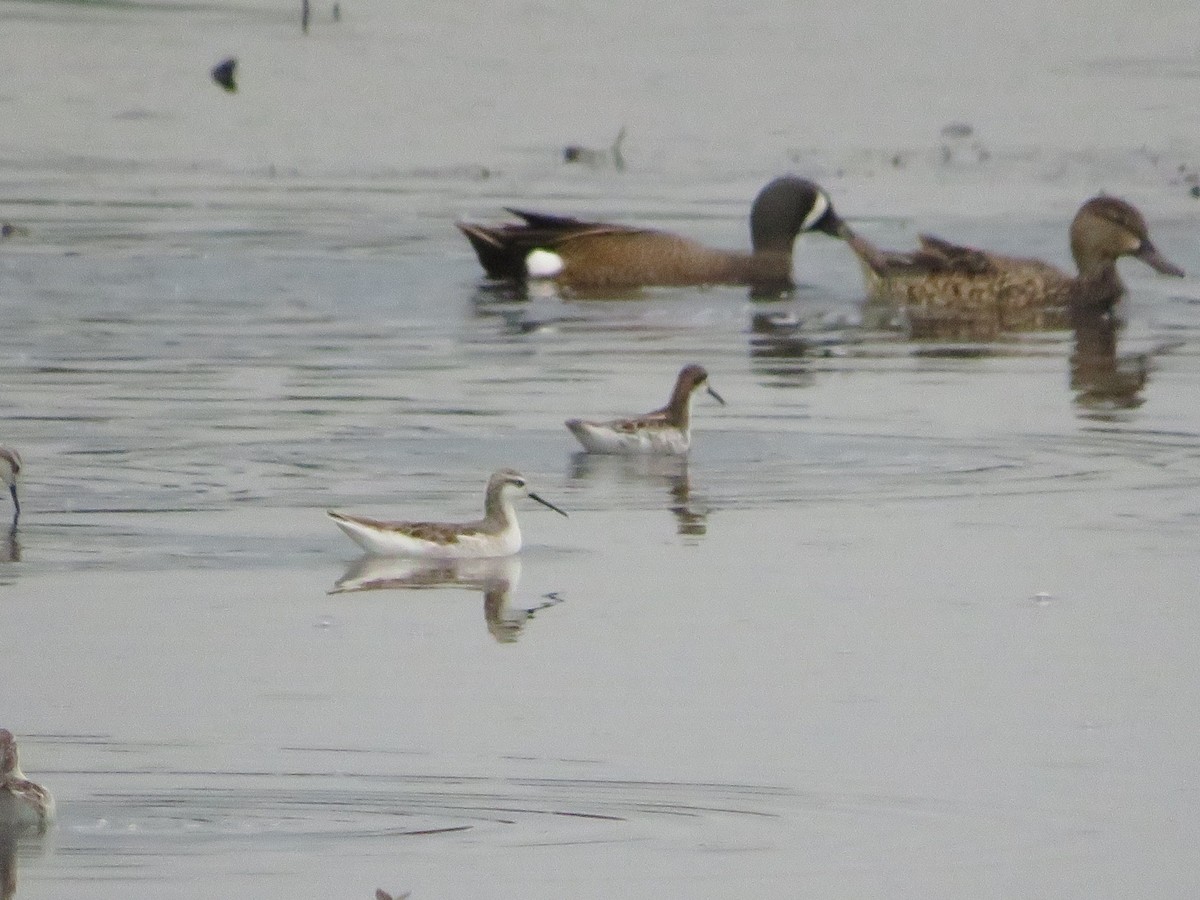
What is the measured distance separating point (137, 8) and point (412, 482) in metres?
30.1

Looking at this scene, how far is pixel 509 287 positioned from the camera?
21.2 metres

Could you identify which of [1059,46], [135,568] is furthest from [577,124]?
[135,568]

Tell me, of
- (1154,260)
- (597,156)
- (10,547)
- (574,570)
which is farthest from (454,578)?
(597,156)

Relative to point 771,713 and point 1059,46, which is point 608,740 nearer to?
point 771,713

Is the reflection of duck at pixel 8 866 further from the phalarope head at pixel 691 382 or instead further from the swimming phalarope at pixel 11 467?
the phalarope head at pixel 691 382

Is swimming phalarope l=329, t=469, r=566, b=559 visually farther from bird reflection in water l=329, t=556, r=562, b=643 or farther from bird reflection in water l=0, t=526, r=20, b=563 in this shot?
bird reflection in water l=0, t=526, r=20, b=563

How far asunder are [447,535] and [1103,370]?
22.6ft

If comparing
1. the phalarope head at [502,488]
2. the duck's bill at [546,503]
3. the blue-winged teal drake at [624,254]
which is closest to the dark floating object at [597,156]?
the blue-winged teal drake at [624,254]

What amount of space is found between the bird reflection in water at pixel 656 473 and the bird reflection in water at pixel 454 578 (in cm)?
120

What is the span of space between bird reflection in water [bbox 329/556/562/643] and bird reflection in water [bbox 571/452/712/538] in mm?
1196

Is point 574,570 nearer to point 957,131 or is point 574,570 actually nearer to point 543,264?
point 543,264

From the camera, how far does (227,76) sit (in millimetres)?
33938

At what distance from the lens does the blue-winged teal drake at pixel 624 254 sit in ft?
69.3

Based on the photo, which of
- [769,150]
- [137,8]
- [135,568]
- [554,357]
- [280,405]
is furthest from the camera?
[137,8]
